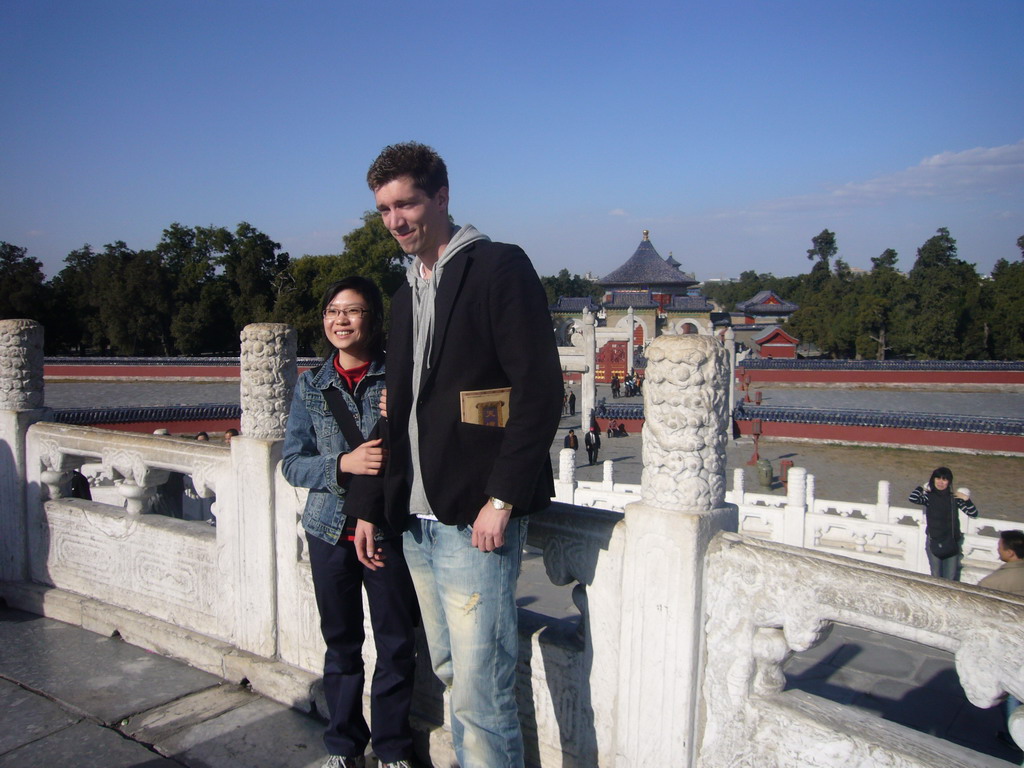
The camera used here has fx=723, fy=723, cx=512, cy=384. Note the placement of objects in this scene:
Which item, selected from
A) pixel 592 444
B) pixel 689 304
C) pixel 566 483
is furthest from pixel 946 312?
pixel 566 483

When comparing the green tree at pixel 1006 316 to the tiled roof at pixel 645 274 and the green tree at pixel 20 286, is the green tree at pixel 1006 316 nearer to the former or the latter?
the tiled roof at pixel 645 274

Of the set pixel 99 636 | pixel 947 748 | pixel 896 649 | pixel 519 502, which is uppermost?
pixel 519 502

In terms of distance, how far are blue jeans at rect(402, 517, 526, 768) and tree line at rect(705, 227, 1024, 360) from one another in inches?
1452

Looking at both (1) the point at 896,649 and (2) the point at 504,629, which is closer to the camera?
(2) the point at 504,629

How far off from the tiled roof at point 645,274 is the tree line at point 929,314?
26.7 feet

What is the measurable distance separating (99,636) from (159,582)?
0.48 metres

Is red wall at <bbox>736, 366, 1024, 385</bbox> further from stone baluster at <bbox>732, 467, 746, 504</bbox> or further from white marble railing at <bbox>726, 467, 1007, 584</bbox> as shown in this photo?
white marble railing at <bbox>726, 467, 1007, 584</bbox>

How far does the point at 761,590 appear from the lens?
1758mm

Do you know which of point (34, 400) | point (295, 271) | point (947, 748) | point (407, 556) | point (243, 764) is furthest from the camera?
point (295, 271)

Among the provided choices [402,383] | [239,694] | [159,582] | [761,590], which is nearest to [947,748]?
[761,590]

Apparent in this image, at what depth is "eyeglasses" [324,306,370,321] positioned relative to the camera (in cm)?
237

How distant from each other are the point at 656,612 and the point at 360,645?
3.46ft

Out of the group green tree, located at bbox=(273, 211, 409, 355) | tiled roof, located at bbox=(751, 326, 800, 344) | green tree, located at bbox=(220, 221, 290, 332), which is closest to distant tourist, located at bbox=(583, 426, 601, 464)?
green tree, located at bbox=(273, 211, 409, 355)

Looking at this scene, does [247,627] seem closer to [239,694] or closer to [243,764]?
[239,694]
